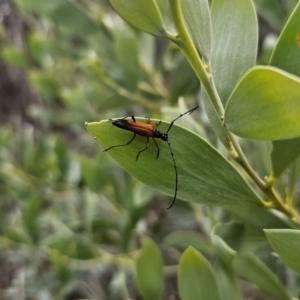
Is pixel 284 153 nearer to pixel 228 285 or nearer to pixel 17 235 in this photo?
pixel 228 285

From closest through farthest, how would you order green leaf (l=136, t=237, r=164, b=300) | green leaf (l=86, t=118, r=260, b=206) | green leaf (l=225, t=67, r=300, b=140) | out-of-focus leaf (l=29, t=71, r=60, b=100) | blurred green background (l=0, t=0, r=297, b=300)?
1. green leaf (l=225, t=67, r=300, b=140)
2. green leaf (l=86, t=118, r=260, b=206)
3. green leaf (l=136, t=237, r=164, b=300)
4. blurred green background (l=0, t=0, r=297, b=300)
5. out-of-focus leaf (l=29, t=71, r=60, b=100)

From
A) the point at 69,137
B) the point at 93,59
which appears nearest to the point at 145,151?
the point at 93,59

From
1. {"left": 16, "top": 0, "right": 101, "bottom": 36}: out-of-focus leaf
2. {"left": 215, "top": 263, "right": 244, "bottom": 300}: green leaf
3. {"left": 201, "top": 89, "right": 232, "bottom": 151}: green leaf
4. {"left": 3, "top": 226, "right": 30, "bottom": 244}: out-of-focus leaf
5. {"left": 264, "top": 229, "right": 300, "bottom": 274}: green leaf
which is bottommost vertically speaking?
{"left": 3, "top": 226, "right": 30, "bottom": 244}: out-of-focus leaf

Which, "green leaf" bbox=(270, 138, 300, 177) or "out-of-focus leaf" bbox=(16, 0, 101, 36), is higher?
"out-of-focus leaf" bbox=(16, 0, 101, 36)

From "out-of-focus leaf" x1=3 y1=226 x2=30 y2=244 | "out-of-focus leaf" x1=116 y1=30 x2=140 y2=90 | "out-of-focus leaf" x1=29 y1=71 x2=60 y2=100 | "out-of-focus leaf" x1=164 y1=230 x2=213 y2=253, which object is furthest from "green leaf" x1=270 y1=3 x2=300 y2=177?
"out-of-focus leaf" x1=29 y1=71 x2=60 y2=100

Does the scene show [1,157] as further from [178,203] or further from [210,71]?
[210,71]

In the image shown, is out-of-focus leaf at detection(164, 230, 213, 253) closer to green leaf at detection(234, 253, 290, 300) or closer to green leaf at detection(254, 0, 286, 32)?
green leaf at detection(234, 253, 290, 300)

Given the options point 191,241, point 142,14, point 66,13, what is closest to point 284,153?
point 142,14
